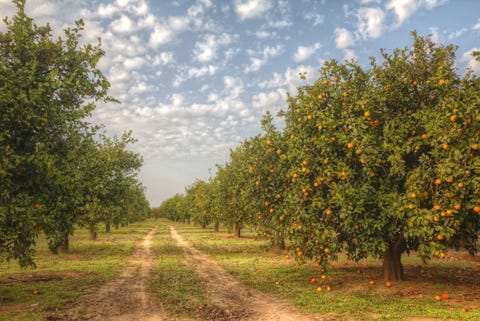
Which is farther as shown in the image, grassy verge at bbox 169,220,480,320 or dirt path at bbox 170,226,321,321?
grassy verge at bbox 169,220,480,320

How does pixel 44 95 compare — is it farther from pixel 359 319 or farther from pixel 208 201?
pixel 208 201

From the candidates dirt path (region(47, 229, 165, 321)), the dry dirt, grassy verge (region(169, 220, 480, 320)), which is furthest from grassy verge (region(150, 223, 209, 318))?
grassy verge (region(169, 220, 480, 320))

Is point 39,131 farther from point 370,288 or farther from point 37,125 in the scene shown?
point 370,288

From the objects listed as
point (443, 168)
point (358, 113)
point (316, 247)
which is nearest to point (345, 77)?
point (358, 113)

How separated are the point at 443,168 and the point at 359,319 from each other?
15.2ft

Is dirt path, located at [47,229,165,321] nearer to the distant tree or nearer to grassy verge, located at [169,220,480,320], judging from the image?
the distant tree

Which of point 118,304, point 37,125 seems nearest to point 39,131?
point 37,125

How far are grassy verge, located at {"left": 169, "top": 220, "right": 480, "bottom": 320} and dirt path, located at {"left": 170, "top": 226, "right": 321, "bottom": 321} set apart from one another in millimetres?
562

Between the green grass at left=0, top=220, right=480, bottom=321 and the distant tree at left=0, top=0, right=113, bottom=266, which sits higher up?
the distant tree at left=0, top=0, right=113, bottom=266

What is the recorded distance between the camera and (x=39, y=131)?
10.9 meters

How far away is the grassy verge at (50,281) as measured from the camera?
1094 cm

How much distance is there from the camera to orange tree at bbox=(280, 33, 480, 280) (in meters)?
9.69

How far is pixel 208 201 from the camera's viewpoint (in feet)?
157

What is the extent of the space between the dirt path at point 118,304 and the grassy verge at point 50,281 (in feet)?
2.06
